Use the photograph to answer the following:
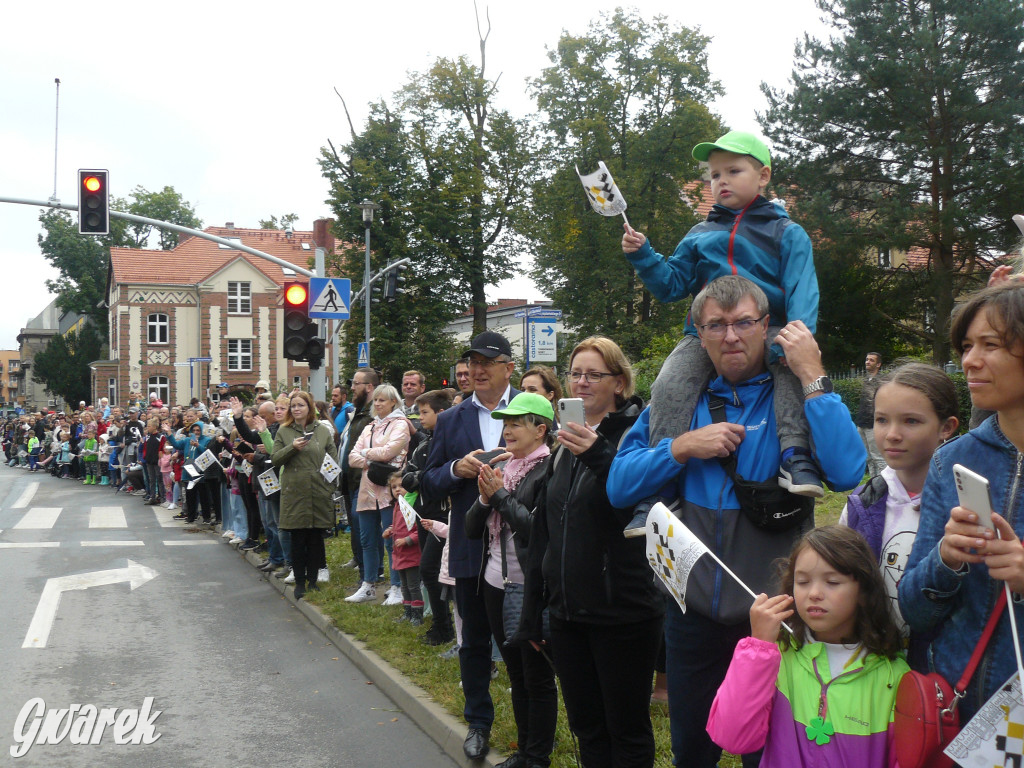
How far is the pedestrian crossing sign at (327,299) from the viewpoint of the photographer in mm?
13602

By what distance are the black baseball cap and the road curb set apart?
7.25ft

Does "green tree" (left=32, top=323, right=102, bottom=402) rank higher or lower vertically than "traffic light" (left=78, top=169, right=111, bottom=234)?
lower

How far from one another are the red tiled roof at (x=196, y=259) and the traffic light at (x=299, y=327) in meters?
54.4

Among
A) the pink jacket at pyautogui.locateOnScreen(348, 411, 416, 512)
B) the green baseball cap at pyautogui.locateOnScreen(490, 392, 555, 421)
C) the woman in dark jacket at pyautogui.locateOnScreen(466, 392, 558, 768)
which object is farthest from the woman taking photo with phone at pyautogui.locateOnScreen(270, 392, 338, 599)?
the green baseball cap at pyautogui.locateOnScreen(490, 392, 555, 421)

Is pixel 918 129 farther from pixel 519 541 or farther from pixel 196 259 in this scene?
pixel 196 259

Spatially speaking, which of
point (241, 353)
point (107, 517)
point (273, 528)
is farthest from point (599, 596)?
point (241, 353)

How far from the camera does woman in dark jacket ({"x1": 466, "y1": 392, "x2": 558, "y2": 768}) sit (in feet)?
15.9

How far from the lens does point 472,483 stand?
18.6 feet

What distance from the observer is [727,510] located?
310 centimetres

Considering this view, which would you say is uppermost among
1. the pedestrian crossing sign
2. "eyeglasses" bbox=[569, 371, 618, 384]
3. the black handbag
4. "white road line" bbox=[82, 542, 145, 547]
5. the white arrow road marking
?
the pedestrian crossing sign

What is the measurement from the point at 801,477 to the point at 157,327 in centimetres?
7027

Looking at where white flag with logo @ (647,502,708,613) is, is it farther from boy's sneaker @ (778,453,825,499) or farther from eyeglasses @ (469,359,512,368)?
eyeglasses @ (469,359,512,368)

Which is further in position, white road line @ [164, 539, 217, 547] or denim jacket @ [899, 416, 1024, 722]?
white road line @ [164, 539, 217, 547]

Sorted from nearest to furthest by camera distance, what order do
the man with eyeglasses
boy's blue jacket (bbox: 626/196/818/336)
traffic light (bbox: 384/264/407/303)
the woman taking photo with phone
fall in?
the man with eyeglasses, boy's blue jacket (bbox: 626/196/818/336), the woman taking photo with phone, traffic light (bbox: 384/264/407/303)
